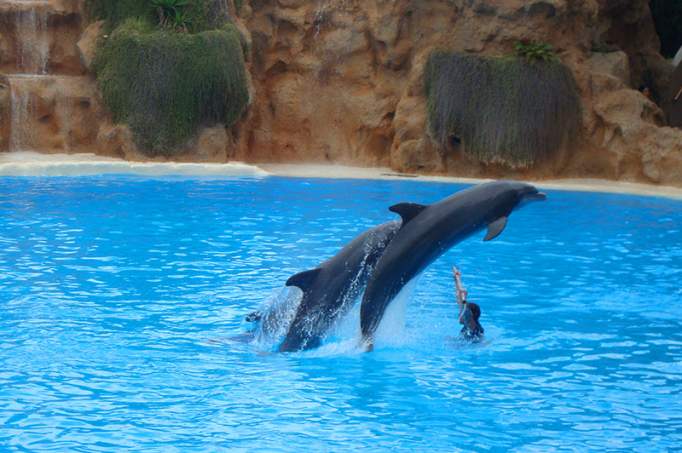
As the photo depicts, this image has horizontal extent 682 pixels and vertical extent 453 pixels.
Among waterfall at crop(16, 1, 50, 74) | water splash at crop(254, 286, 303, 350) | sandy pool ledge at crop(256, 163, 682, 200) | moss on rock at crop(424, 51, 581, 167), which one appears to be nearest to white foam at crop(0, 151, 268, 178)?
sandy pool ledge at crop(256, 163, 682, 200)

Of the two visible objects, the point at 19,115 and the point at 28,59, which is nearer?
the point at 19,115

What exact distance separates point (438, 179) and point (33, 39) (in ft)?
30.6

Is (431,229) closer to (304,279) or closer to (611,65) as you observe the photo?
(304,279)

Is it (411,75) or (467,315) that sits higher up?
(411,75)

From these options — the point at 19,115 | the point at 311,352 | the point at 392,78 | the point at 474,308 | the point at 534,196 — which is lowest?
the point at 311,352

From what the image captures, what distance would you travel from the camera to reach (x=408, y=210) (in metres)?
6.95

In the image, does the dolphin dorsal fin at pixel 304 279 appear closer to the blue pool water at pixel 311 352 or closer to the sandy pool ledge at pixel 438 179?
the blue pool water at pixel 311 352

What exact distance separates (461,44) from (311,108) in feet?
12.8

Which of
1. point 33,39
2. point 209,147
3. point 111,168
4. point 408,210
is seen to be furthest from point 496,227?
point 33,39

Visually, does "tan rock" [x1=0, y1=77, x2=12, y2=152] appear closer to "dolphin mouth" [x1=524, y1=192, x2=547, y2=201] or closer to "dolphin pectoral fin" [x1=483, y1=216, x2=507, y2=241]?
"dolphin mouth" [x1=524, y1=192, x2=547, y2=201]

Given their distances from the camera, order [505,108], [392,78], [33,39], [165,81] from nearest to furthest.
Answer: [505,108] → [165,81] → [33,39] → [392,78]

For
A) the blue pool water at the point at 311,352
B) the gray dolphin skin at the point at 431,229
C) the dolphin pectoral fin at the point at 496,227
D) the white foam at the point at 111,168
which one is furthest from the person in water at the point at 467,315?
the white foam at the point at 111,168

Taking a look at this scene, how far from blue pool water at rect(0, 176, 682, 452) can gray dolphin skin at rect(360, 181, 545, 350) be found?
0.68 metres

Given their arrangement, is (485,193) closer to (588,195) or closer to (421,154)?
(588,195)
